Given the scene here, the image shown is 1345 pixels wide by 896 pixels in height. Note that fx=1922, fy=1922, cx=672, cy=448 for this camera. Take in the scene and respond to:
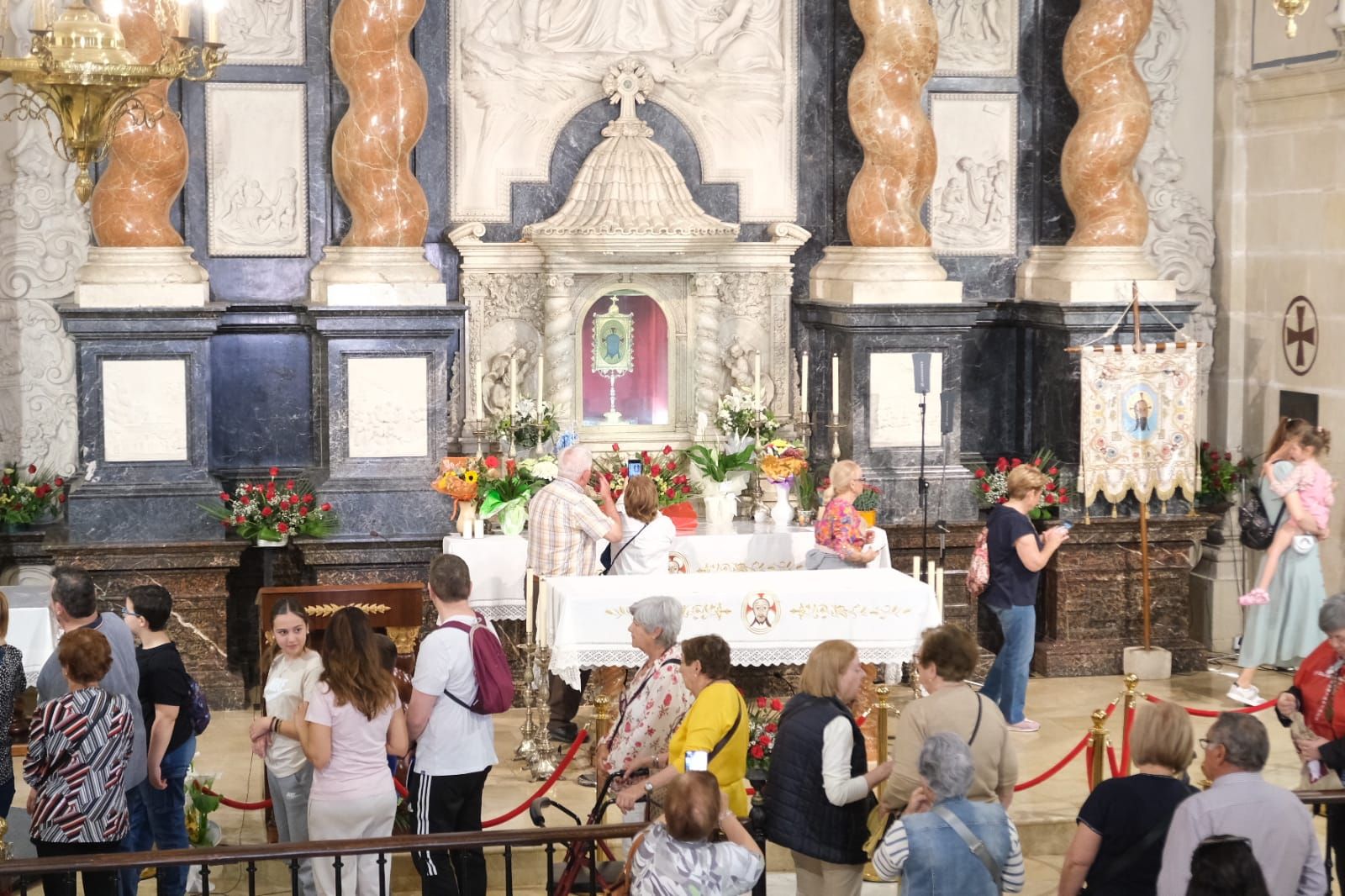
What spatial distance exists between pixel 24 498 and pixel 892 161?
594 centimetres

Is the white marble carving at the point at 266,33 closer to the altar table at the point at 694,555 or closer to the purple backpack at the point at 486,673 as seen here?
the altar table at the point at 694,555

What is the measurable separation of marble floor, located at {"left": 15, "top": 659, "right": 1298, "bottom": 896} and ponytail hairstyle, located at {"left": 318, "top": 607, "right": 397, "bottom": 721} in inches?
79.6

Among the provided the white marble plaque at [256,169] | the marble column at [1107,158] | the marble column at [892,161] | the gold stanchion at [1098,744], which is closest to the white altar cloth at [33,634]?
the white marble plaque at [256,169]

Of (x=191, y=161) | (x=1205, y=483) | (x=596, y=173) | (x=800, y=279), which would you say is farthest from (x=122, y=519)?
(x=1205, y=483)

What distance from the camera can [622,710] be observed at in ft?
23.9

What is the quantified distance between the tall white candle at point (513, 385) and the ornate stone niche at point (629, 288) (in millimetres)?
44

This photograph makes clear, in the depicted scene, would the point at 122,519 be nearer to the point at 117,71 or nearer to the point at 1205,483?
the point at 117,71

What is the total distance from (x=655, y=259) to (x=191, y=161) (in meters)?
3.04

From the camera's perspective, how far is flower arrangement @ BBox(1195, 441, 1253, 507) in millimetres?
13086

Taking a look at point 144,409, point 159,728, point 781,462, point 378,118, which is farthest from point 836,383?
point 159,728

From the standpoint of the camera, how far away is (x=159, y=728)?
7.38 m

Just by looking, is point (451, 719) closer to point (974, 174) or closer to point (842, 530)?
point (842, 530)

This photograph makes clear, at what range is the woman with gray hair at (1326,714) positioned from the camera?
294 inches

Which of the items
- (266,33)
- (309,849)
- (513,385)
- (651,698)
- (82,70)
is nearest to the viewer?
(309,849)
